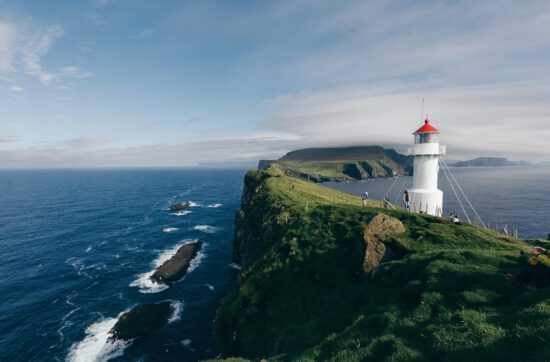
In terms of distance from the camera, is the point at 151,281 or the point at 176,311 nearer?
the point at 176,311

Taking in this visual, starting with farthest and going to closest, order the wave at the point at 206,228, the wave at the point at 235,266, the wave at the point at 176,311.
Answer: the wave at the point at 206,228 < the wave at the point at 235,266 < the wave at the point at 176,311

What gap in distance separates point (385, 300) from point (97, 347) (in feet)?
148

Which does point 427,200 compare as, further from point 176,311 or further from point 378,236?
point 176,311

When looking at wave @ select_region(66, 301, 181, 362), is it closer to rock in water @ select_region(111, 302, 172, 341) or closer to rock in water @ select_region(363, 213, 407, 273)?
rock in water @ select_region(111, 302, 172, 341)

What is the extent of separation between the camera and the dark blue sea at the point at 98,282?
39.8 metres

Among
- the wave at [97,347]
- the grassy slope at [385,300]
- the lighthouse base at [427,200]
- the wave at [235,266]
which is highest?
the lighthouse base at [427,200]

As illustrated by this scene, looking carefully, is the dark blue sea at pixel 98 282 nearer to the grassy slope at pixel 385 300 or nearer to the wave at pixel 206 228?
the wave at pixel 206 228

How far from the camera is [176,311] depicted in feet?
157

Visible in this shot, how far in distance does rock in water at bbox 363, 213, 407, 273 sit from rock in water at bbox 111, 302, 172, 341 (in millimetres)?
38855

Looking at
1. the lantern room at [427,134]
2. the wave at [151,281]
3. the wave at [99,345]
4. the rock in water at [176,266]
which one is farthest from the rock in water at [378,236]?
the rock in water at [176,266]

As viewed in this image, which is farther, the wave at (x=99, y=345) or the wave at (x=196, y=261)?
the wave at (x=196, y=261)

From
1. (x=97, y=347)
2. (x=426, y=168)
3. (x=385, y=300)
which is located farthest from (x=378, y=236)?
(x=97, y=347)

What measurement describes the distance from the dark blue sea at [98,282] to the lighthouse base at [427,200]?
3822 centimetres

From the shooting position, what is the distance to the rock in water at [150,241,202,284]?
2317 inches
